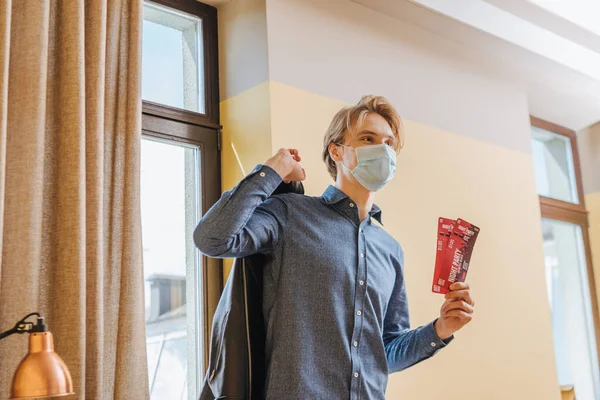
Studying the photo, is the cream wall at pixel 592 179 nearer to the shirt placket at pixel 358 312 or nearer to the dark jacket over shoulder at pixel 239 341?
the shirt placket at pixel 358 312

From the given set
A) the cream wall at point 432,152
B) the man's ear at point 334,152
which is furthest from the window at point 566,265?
the man's ear at point 334,152

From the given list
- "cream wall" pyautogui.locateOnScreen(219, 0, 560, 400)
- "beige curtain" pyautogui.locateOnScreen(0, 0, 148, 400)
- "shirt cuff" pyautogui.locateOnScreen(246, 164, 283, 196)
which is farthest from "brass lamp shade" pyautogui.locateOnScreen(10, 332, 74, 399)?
"cream wall" pyautogui.locateOnScreen(219, 0, 560, 400)

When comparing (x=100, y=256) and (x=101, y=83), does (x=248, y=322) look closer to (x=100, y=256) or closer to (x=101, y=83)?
(x=100, y=256)

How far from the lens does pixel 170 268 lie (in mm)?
2689

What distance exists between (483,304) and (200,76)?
5.72ft

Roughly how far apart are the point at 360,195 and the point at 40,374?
3.40 ft

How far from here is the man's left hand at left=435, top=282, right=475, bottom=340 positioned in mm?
2037

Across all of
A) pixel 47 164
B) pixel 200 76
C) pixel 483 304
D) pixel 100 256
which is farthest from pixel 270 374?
pixel 483 304

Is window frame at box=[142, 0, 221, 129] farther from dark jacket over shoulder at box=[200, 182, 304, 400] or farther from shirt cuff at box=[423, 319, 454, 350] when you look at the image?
shirt cuff at box=[423, 319, 454, 350]

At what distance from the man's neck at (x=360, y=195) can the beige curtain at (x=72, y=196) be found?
2.04 feet

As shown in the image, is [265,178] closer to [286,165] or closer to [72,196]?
[286,165]

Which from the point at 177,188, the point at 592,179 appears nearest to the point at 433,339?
the point at 177,188

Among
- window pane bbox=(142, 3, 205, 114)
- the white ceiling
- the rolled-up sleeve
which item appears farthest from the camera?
the white ceiling

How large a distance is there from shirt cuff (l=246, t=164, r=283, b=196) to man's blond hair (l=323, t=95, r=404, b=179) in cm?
39
